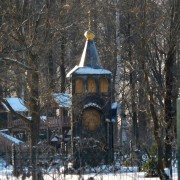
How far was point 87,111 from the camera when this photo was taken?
21.3 meters

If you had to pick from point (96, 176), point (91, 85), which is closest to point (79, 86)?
point (91, 85)

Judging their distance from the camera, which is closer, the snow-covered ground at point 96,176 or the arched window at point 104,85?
the snow-covered ground at point 96,176

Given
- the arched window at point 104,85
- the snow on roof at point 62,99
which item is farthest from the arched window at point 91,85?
the snow on roof at point 62,99

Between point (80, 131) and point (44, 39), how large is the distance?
147 inches

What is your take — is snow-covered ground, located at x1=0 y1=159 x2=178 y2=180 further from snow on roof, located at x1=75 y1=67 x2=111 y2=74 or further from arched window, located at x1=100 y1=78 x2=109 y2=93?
snow on roof, located at x1=75 y1=67 x2=111 y2=74

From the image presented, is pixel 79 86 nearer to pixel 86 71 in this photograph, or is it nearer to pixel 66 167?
pixel 86 71

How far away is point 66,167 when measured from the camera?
13422mm

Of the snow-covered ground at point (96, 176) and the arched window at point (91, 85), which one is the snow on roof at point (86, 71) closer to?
the arched window at point (91, 85)

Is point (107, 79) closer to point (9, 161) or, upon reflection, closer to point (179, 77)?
point (179, 77)

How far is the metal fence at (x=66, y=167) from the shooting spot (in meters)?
12.7

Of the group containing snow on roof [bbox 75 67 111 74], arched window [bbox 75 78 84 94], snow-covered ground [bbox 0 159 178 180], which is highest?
snow on roof [bbox 75 67 111 74]

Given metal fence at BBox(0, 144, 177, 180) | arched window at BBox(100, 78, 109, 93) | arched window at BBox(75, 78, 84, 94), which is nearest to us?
metal fence at BBox(0, 144, 177, 180)

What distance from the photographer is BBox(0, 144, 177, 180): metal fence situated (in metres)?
12.7

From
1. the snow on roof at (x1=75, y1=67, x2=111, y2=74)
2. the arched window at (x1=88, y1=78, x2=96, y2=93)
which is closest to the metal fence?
the arched window at (x1=88, y1=78, x2=96, y2=93)
